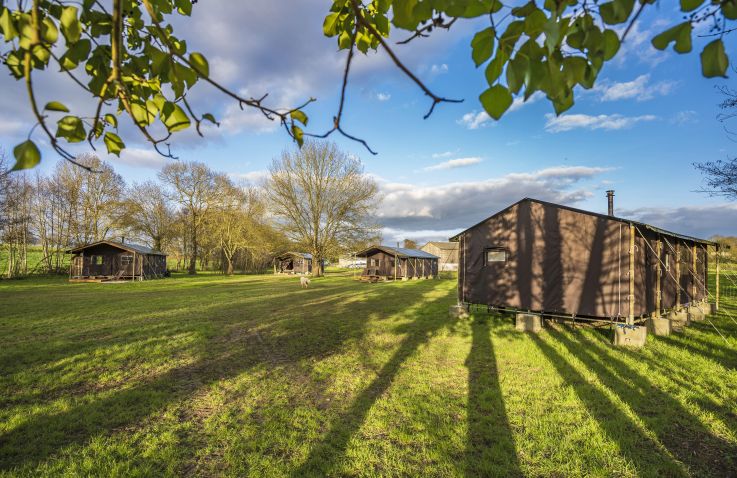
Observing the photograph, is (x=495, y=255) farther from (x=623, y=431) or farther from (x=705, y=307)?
(x=705, y=307)

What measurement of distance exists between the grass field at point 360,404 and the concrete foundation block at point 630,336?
0.77 ft

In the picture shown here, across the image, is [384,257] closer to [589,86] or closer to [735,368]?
[735,368]

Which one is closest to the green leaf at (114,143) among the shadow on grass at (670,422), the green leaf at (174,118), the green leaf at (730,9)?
the green leaf at (174,118)

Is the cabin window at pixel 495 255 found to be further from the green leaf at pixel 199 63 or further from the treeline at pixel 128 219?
the treeline at pixel 128 219

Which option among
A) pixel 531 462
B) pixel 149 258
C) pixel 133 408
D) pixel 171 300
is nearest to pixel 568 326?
pixel 531 462

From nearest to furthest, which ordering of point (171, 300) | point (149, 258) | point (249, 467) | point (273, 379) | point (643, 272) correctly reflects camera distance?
point (249, 467) → point (273, 379) → point (643, 272) → point (171, 300) → point (149, 258)

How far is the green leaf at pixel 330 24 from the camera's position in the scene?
1.72 metres

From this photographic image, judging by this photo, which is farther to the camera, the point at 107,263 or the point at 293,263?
the point at 293,263

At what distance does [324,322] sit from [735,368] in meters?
9.49

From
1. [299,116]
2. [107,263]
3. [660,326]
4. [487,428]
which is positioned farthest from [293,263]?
[299,116]

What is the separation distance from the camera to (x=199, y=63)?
46.8 inches

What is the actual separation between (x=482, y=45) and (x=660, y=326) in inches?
450

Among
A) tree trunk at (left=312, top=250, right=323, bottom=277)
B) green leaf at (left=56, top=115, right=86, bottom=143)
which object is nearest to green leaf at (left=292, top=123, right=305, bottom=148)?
green leaf at (left=56, top=115, right=86, bottom=143)

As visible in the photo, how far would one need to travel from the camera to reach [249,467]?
3451 millimetres
